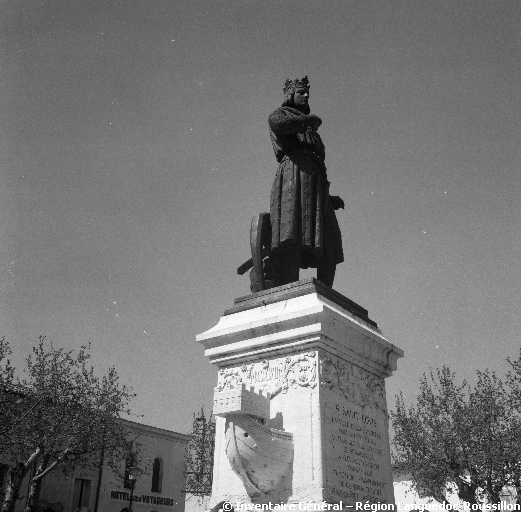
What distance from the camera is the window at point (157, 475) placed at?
44.3m

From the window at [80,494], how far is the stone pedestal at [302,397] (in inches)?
1434

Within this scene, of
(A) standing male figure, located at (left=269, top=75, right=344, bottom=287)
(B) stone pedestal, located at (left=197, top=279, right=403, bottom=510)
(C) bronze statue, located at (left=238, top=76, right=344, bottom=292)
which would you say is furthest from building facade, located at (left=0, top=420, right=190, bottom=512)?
(B) stone pedestal, located at (left=197, top=279, right=403, bottom=510)

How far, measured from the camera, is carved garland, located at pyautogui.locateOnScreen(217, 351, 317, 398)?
618 cm

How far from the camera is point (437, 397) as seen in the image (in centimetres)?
3297

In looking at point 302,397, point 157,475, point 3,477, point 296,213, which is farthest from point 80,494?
point 302,397

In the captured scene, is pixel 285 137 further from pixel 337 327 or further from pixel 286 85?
pixel 337 327

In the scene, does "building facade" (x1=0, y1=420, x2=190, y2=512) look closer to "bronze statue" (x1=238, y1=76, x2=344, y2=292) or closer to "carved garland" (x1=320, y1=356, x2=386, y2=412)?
"bronze statue" (x1=238, y1=76, x2=344, y2=292)

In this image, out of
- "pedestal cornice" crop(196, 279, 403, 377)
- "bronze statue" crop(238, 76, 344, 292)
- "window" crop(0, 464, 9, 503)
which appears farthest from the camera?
"window" crop(0, 464, 9, 503)

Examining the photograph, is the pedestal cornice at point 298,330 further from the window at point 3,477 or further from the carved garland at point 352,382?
the window at point 3,477

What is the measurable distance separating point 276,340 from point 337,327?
0.65 metres

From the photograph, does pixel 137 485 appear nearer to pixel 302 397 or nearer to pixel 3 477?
pixel 3 477

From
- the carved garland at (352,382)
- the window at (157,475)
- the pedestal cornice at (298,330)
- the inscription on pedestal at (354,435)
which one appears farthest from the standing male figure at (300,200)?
the window at (157,475)

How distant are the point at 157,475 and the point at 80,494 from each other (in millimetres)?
6812

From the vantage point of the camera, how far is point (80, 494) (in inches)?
1545
